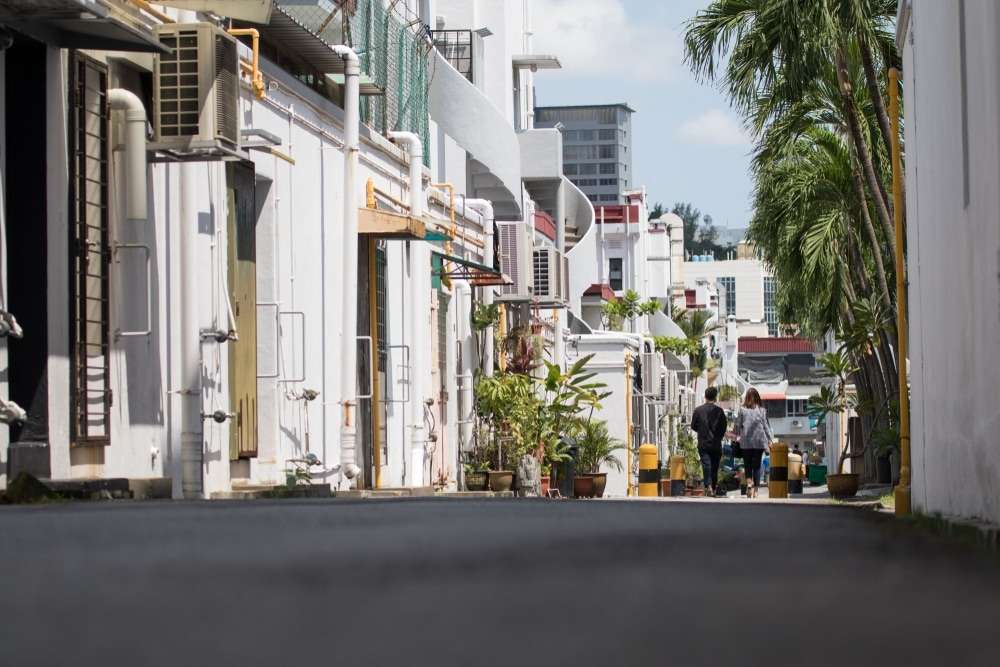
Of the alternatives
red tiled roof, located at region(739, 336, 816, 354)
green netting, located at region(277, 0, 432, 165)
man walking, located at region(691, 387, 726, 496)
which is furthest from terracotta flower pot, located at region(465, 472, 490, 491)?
red tiled roof, located at region(739, 336, 816, 354)

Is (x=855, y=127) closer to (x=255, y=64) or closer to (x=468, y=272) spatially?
(x=468, y=272)

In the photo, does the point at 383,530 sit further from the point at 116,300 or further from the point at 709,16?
the point at 709,16

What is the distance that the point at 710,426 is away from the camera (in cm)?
2502

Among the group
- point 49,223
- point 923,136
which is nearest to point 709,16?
point 923,136

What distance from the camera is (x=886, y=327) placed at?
2797 centimetres

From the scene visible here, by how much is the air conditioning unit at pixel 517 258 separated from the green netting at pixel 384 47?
12.3 feet

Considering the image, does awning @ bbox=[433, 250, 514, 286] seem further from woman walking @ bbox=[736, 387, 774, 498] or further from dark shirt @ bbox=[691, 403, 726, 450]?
woman walking @ bbox=[736, 387, 774, 498]

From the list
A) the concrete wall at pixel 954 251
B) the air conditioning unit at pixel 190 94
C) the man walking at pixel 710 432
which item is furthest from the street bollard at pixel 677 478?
the air conditioning unit at pixel 190 94

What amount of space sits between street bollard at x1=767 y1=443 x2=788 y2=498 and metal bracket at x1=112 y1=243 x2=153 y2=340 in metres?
11.7

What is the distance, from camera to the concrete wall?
913 cm

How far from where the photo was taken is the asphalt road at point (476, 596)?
141 inches

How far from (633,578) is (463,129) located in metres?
29.3

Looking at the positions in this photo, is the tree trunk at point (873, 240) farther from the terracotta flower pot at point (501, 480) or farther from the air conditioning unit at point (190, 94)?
the air conditioning unit at point (190, 94)

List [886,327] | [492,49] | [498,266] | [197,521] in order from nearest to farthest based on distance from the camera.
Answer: [197,521] → [886,327] → [498,266] → [492,49]
